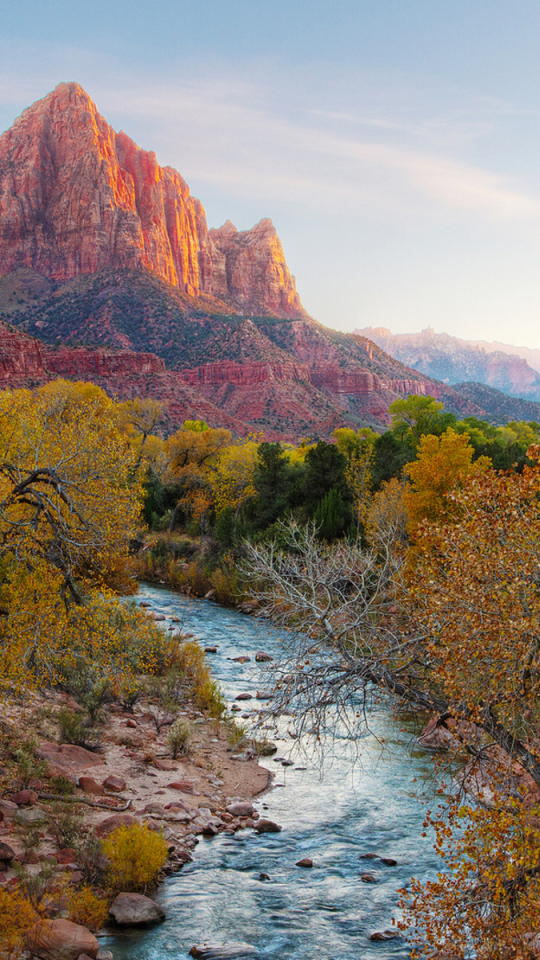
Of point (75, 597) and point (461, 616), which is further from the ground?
point (461, 616)

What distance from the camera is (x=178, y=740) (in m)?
14.2

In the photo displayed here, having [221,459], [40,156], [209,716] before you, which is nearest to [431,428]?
[221,459]

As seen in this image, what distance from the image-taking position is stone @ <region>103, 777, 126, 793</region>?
1175cm

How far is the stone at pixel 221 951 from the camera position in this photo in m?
8.16

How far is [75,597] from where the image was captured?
32.0ft

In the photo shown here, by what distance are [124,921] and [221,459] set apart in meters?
38.0

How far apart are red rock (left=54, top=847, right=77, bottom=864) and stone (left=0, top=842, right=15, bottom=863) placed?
2.29ft

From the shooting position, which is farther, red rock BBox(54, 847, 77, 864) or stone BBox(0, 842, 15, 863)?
red rock BBox(54, 847, 77, 864)

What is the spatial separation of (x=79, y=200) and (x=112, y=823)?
6956 inches

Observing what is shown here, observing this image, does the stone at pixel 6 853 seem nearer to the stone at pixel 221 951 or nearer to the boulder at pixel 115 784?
the stone at pixel 221 951

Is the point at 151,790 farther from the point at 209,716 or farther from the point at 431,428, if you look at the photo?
the point at 431,428

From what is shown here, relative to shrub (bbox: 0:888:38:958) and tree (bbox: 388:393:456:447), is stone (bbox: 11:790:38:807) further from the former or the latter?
tree (bbox: 388:393:456:447)

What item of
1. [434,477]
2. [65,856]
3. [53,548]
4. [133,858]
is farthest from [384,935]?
[434,477]

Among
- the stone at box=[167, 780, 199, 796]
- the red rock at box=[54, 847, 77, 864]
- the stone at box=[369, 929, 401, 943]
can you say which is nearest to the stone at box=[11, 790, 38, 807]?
the red rock at box=[54, 847, 77, 864]
